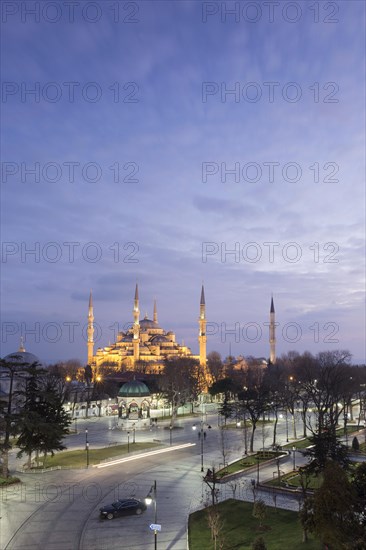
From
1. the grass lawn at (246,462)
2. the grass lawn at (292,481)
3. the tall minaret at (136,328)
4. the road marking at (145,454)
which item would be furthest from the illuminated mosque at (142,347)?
the grass lawn at (292,481)

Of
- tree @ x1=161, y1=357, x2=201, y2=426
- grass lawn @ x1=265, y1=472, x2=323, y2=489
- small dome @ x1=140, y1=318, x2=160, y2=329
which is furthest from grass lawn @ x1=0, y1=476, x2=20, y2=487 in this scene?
small dome @ x1=140, y1=318, x2=160, y2=329

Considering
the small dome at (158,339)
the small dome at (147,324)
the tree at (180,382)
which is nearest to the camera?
the tree at (180,382)

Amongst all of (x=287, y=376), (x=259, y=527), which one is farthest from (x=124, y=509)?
(x=287, y=376)

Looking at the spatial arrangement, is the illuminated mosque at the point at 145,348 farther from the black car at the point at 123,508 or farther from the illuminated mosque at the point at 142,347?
the black car at the point at 123,508

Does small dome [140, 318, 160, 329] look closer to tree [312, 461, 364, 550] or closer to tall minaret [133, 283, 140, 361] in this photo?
tall minaret [133, 283, 140, 361]

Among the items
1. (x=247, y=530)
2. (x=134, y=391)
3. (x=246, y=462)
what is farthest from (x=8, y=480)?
(x=134, y=391)

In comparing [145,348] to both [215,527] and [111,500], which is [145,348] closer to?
[111,500]
